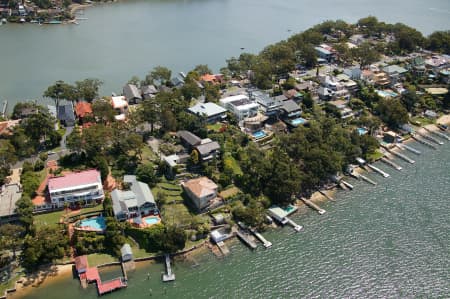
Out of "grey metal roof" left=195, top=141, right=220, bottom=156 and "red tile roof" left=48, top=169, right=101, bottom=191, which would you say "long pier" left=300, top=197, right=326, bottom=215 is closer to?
"grey metal roof" left=195, top=141, right=220, bottom=156

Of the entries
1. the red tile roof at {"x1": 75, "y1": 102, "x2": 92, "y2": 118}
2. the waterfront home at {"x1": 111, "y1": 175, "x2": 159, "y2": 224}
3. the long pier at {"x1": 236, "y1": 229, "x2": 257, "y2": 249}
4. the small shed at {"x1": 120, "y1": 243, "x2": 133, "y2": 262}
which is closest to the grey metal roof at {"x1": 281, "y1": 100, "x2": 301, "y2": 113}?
the long pier at {"x1": 236, "y1": 229, "x2": 257, "y2": 249}

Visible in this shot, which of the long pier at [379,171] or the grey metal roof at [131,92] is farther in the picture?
the grey metal roof at [131,92]

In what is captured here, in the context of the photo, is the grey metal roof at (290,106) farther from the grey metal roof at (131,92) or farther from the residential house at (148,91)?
the grey metal roof at (131,92)

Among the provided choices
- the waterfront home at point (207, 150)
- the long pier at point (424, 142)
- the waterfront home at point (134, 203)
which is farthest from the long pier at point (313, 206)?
the long pier at point (424, 142)

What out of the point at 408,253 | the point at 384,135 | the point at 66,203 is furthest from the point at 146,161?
the point at 384,135

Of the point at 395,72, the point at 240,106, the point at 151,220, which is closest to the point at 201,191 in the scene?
the point at 151,220

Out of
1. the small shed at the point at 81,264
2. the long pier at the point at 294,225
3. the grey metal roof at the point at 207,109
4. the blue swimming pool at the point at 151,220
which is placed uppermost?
the grey metal roof at the point at 207,109
